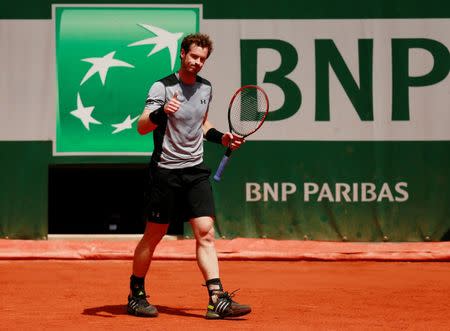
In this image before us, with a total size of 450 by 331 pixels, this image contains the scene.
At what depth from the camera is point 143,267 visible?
5.70m

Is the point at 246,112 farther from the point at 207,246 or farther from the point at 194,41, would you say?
the point at 207,246

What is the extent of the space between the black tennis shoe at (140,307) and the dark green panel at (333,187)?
3567mm

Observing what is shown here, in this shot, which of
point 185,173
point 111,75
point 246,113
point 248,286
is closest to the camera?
point 185,173

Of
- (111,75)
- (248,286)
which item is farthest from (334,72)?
(248,286)

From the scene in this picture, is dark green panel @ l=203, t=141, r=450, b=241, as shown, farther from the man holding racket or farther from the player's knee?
the player's knee

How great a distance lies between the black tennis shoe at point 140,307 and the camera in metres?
5.61

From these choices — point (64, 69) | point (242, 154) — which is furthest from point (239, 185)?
point (64, 69)

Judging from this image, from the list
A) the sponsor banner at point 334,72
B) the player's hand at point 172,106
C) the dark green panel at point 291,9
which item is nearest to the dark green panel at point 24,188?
the dark green panel at point 291,9

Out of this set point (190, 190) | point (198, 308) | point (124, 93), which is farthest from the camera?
point (124, 93)

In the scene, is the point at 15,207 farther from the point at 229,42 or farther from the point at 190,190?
the point at 190,190

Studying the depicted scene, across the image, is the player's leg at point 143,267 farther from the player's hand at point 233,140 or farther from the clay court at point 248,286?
the player's hand at point 233,140

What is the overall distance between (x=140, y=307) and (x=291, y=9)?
4.39 m

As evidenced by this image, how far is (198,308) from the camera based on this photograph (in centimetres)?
602

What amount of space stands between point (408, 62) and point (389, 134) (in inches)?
26.8
